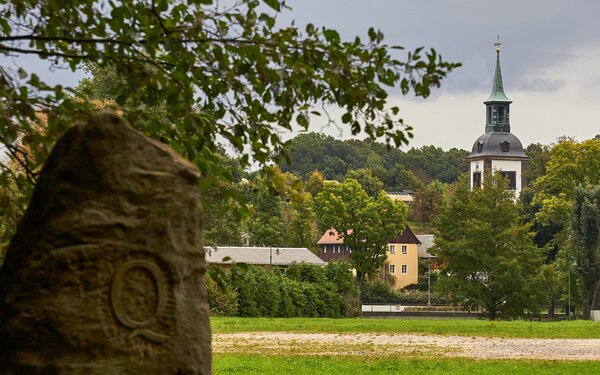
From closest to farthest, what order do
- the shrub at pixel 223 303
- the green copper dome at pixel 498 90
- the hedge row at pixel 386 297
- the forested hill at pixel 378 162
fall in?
the shrub at pixel 223 303 < the hedge row at pixel 386 297 < the green copper dome at pixel 498 90 < the forested hill at pixel 378 162

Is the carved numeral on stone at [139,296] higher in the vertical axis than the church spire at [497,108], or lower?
lower

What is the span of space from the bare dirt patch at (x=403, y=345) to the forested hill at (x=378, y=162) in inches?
5709

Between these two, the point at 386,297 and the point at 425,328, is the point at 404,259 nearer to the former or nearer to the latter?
the point at 386,297

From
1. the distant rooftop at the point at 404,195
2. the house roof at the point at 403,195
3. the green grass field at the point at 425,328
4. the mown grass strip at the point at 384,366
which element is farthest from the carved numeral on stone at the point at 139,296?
the house roof at the point at 403,195

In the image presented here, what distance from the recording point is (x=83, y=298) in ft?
19.4

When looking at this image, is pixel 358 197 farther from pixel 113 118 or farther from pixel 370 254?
pixel 113 118

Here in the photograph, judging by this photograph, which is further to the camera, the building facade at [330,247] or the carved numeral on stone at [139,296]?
the building facade at [330,247]

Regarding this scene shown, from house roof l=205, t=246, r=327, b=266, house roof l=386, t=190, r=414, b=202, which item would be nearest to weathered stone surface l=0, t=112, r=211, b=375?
house roof l=205, t=246, r=327, b=266

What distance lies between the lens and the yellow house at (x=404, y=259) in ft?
397

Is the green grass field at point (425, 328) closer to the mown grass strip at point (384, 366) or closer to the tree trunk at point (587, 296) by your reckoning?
the mown grass strip at point (384, 366)

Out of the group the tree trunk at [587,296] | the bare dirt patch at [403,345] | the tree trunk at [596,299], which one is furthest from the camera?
the tree trunk at [587,296]

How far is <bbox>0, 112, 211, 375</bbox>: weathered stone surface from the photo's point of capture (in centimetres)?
590

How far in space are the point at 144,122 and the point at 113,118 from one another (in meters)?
1.77

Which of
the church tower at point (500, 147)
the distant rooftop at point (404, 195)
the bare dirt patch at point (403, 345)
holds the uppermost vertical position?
the church tower at point (500, 147)
